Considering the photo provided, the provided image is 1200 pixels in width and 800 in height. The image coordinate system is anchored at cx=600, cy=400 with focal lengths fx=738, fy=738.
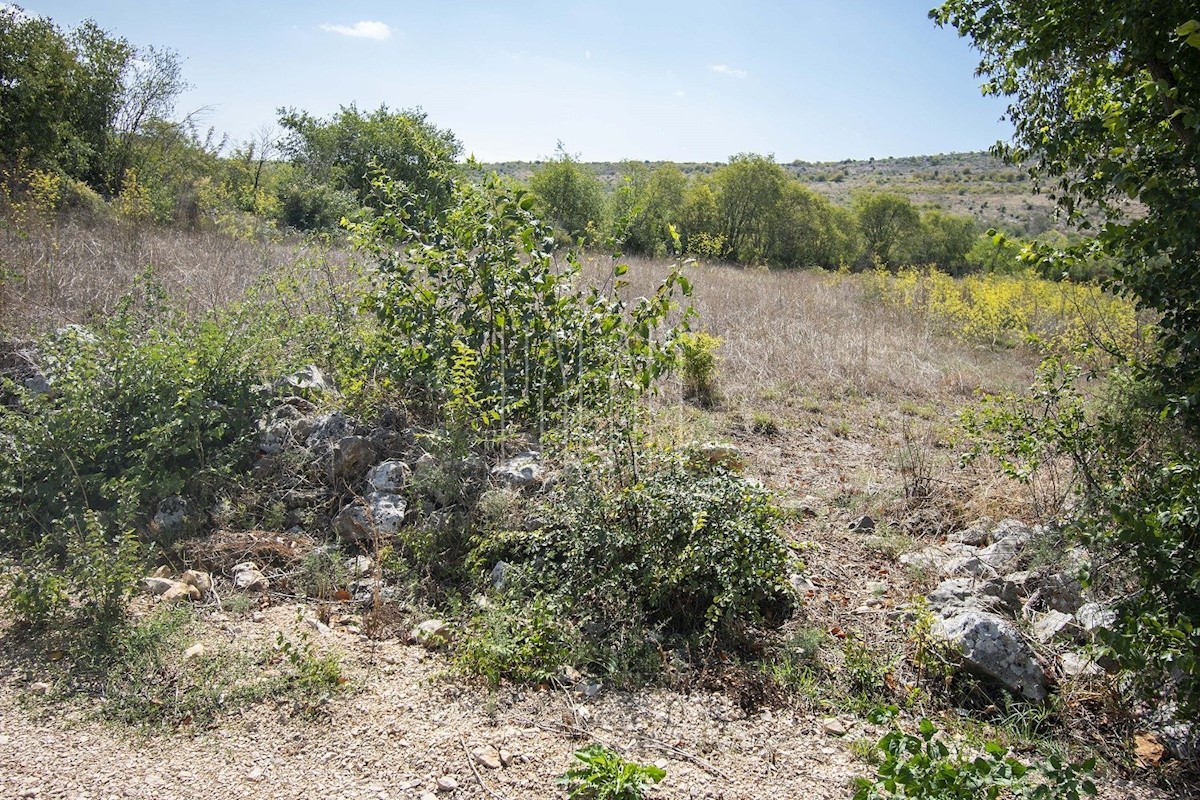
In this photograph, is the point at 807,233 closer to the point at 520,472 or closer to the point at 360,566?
the point at 520,472

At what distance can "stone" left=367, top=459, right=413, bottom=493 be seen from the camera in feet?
14.3

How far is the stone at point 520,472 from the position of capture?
4246 mm

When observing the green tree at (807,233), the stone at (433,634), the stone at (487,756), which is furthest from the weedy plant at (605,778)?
the green tree at (807,233)

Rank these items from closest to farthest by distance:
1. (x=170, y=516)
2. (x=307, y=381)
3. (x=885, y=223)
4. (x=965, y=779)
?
(x=965, y=779), (x=170, y=516), (x=307, y=381), (x=885, y=223)

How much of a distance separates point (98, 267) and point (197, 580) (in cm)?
479

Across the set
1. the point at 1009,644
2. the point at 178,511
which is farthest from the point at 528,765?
the point at 178,511

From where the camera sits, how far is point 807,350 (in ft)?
28.3

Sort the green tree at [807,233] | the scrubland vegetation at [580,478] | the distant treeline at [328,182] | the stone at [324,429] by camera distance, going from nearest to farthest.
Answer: the scrubland vegetation at [580,478], the stone at [324,429], the distant treeline at [328,182], the green tree at [807,233]

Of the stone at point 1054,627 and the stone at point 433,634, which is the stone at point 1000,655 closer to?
the stone at point 1054,627

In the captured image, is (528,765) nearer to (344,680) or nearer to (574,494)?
(344,680)

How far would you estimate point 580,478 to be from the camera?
3867 mm

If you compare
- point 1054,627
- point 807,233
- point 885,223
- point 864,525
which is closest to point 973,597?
point 1054,627

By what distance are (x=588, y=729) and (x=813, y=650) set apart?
1.09m

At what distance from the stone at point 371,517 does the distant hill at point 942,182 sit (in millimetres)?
28252
